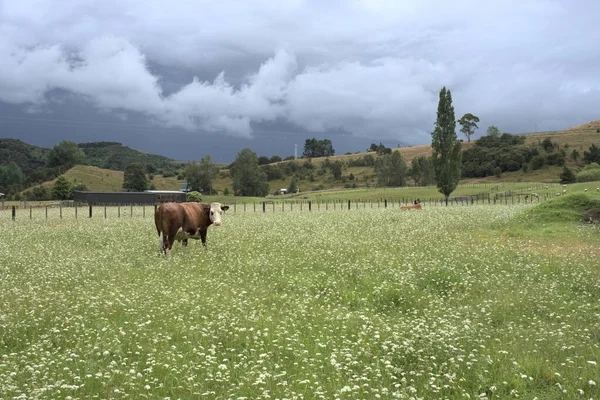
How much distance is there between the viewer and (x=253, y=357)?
24.8 ft

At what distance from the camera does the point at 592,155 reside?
429 ft

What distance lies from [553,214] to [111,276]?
21862 mm

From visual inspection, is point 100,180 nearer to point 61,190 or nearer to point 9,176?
point 61,190

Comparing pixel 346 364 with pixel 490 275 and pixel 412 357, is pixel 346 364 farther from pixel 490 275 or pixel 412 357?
pixel 490 275

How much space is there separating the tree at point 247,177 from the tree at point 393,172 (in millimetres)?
35174

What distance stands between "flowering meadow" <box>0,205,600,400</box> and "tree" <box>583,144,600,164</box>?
131m

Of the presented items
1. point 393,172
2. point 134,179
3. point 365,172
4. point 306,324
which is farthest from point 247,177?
point 306,324

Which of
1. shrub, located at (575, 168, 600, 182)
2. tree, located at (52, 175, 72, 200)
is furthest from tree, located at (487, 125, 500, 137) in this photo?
tree, located at (52, 175, 72, 200)

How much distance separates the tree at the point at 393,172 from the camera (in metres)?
135

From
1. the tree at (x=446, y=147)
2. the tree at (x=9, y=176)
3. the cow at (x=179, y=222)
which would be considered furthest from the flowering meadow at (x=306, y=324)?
the tree at (x=9, y=176)

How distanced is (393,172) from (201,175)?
57.4 meters

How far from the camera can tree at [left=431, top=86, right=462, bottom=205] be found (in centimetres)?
6744

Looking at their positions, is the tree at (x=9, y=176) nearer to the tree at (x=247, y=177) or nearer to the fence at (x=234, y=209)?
the tree at (x=247, y=177)

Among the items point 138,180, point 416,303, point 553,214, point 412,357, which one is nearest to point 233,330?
point 412,357
